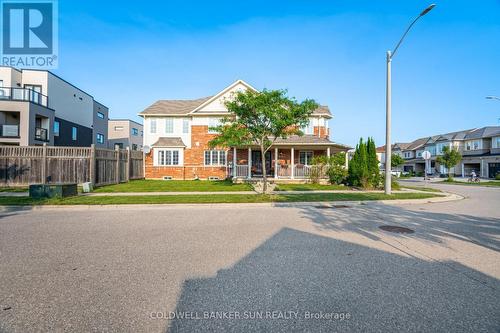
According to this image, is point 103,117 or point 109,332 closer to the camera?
point 109,332

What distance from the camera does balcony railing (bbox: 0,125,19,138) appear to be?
23.0 meters

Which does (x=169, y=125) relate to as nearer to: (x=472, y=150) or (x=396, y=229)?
(x=396, y=229)

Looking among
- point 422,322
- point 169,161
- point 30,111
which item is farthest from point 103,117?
point 422,322

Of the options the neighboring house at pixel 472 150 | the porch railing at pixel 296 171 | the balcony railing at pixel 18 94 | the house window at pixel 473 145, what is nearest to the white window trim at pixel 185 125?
the porch railing at pixel 296 171

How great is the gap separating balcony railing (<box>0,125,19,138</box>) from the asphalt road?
2225 centimetres

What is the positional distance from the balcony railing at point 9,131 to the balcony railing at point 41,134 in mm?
1498

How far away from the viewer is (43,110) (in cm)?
2525

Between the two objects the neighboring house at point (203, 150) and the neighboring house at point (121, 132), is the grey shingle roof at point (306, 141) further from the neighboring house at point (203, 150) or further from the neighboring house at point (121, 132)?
the neighboring house at point (121, 132)

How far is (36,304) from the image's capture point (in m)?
3.04

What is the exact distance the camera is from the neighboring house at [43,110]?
2316 cm

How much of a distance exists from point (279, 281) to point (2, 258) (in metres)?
5.05

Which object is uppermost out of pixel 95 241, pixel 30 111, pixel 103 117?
pixel 103 117

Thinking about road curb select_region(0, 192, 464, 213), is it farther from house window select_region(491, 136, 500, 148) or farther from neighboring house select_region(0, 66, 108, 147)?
house window select_region(491, 136, 500, 148)

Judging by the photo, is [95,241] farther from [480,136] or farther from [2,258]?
[480,136]
